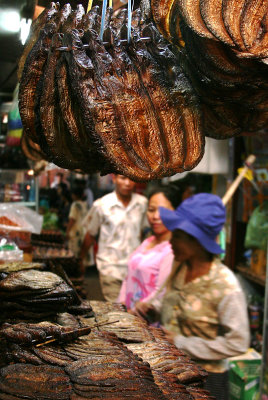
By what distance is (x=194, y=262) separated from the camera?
234 centimetres

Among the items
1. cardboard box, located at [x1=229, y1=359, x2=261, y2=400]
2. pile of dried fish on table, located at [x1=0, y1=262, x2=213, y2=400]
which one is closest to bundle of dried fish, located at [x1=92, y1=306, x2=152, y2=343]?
pile of dried fish on table, located at [x1=0, y1=262, x2=213, y2=400]

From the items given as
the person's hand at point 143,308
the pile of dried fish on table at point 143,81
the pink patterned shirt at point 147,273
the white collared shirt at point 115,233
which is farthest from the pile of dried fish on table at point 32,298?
the white collared shirt at point 115,233

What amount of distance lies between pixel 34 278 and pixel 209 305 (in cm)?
106

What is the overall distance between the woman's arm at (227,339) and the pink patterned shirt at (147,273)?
58 centimetres

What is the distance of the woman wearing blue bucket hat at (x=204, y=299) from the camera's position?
212 centimetres

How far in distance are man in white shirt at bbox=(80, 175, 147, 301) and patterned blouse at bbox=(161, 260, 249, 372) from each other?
1544mm

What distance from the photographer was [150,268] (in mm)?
2918

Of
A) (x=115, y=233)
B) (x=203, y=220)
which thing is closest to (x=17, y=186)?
(x=115, y=233)

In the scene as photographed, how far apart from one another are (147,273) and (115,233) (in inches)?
40.3

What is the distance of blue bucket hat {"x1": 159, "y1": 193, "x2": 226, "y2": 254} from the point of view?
2258mm

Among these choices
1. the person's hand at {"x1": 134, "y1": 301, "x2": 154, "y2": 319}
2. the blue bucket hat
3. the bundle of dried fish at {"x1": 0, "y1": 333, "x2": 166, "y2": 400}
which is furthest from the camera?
the person's hand at {"x1": 134, "y1": 301, "x2": 154, "y2": 319}

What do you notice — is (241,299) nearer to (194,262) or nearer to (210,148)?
(194,262)

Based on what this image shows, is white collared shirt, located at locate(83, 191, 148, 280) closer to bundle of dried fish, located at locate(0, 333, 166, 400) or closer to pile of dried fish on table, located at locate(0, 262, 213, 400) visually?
pile of dried fish on table, located at locate(0, 262, 213, 400)

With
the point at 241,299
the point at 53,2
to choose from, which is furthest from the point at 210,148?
the point at 53,2
